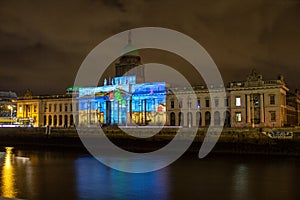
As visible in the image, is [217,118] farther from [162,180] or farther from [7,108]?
[7,108]

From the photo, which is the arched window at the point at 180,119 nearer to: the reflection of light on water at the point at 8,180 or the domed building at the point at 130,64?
the domed building at the point at 130,64

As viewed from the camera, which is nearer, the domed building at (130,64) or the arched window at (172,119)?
the arched window at (172,119)

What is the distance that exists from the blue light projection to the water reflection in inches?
1909

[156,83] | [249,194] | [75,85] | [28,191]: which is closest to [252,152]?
[249,194]

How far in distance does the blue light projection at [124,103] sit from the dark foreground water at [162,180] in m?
43.7

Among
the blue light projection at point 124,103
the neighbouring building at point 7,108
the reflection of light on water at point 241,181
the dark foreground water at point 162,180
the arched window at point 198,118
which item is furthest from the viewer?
the neighbouring building at point 7,108

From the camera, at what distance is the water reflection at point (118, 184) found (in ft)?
82.0

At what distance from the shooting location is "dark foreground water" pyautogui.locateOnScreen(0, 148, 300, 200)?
82.5 ft

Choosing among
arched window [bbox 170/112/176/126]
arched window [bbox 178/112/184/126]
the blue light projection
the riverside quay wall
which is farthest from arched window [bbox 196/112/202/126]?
the riverside quay wall

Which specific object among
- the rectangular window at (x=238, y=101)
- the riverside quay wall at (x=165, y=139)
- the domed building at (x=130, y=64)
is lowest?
the riverside quay wall at (x=165, y=139)

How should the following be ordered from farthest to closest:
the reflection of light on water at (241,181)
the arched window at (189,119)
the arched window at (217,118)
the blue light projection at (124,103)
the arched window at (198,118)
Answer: the blue light projection at (124,103) < the arched window at (189,119) < the arched window at (198,118) < the arched window at (217,118) < the reflection of light on water at (241,181)

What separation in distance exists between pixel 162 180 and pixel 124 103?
2327 inches

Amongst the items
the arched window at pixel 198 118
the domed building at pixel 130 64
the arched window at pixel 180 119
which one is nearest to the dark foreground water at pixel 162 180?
the arched window at pixel 198 118

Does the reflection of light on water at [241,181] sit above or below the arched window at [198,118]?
below
